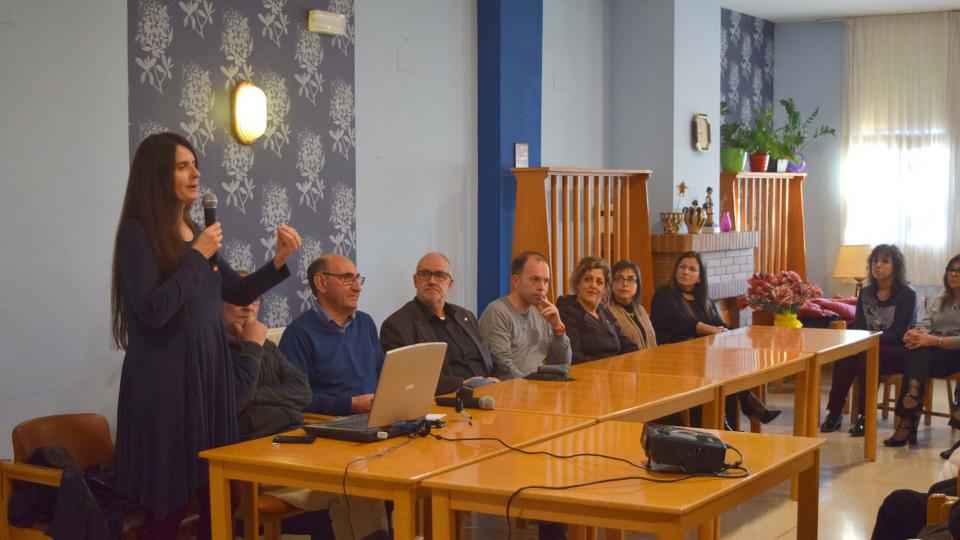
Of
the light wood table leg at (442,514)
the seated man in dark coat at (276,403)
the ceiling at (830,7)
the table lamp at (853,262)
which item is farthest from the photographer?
the ceiling at (830,7)

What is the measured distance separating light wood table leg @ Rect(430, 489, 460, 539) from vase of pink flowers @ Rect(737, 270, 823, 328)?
4362mm

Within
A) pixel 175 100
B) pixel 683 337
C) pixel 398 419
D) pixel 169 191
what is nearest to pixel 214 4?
pixel 175 100

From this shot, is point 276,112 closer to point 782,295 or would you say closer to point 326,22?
point 326,22

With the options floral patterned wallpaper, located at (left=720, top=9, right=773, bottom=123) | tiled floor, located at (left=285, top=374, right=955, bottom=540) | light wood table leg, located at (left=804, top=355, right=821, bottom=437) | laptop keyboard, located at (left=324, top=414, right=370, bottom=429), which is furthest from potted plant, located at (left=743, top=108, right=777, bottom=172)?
laptop keyboard, located at (left=324, top=414, right=370, bottom=429)

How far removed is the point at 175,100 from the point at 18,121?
77 cm

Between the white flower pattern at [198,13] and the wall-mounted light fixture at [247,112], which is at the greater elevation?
the white flower pattern at [198,13]

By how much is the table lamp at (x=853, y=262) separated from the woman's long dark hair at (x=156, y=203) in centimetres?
667

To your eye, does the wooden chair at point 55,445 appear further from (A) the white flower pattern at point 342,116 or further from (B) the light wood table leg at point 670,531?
(A) the white flower pattern at point 342,116

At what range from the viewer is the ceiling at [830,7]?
8844mm

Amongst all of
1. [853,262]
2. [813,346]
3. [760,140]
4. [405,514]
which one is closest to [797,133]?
[760,140]

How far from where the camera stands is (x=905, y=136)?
9.47m

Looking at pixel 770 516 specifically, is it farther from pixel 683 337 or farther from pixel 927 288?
pixel 927 288

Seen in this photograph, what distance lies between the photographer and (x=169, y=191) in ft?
10.1

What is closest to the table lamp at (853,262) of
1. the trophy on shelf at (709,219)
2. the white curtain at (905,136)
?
the white curtain at (905,136)
